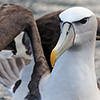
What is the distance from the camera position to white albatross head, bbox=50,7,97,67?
120 inches

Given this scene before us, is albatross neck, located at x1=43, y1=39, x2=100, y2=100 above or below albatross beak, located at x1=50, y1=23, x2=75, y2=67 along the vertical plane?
below

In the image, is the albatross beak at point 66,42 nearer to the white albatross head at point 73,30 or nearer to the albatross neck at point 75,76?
the white albatross head at point 73,30

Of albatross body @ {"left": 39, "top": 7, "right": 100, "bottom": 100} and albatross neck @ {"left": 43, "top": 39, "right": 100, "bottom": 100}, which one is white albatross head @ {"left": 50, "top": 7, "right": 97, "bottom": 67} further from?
albatross neck @ {"left": 43, "top": 39, "right": 100, "bottom": 100}

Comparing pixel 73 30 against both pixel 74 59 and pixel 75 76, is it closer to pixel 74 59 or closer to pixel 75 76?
pixel 74 59

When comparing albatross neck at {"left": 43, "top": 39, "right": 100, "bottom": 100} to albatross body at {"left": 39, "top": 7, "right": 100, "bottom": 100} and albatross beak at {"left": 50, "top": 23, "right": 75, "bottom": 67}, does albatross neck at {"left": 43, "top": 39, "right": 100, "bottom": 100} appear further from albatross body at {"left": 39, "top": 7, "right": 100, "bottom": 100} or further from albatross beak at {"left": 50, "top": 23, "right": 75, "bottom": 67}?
albatross beak at {"left": 50, "top": 23, "right": 75, "bottom": 67}

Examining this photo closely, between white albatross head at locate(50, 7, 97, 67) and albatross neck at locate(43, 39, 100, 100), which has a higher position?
white albatross head at locate(50, 7, 97, 67)

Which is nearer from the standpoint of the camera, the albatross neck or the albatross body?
the albatross body

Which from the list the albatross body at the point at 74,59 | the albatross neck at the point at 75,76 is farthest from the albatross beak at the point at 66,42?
the albatross neck at the point at 75,76

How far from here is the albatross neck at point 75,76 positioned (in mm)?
3340

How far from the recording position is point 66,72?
11.4 feet

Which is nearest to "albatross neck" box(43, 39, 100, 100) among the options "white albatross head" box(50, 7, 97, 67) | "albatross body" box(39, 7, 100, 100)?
"albatross body" box(39, 7, 100, 100)

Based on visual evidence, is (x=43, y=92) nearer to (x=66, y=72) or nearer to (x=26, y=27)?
(x=66, y=72)

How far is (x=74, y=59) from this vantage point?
11.0 feet

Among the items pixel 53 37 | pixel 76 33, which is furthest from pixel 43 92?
pixel 53 37
